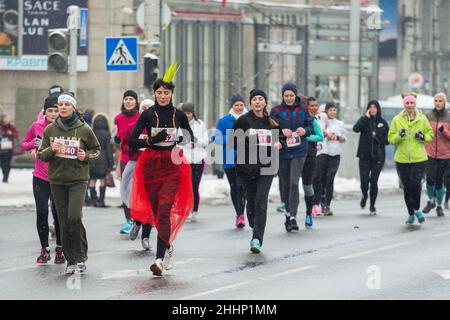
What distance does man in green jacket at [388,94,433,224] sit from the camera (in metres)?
19.1

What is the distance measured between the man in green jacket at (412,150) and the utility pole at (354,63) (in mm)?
11562

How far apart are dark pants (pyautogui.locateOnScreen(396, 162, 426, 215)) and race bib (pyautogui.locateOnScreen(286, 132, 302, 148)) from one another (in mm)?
2343

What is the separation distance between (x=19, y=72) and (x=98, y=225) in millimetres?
16683

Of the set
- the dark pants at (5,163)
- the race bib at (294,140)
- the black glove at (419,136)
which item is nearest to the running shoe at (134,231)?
the race bib at (294,140)

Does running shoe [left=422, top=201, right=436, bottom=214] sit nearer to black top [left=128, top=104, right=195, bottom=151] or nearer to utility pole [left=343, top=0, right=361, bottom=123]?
black top [left=128, top=104, right=195, bottom=151]

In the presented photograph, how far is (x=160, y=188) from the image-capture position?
13.5 m

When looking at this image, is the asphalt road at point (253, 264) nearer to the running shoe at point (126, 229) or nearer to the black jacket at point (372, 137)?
the running shoe at point (126, 229)

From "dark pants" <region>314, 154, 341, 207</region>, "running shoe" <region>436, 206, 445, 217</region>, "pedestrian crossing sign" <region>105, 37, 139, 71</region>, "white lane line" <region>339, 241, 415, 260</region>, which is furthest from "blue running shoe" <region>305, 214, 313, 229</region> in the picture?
"pedestrian crossing sign" <region>105, 37, 139, 71</region>

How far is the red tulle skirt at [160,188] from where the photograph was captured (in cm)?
1342

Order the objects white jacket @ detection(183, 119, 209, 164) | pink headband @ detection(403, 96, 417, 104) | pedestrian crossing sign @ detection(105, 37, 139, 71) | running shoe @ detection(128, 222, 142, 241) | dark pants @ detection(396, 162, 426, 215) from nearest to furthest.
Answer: running shoe @ detection(128, 222, 142, 241), dark pants @ detection(396, 162, 426, 215), pink headband @ detection(403, 96, 417, 104), white jacket @ detection(183, 119, 209, 164), pedestrian crossing sign @ detection(105, 37, 139, 71)

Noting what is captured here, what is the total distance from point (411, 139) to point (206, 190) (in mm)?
7917

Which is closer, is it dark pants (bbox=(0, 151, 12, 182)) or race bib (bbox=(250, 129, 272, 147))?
race bib (bbox=(250, 129, 272, 147))

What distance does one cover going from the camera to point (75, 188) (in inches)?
525

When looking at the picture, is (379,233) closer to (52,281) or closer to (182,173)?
(182,173)
